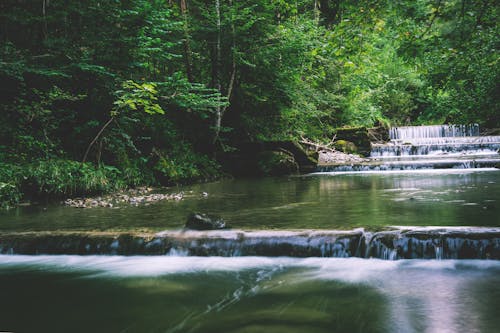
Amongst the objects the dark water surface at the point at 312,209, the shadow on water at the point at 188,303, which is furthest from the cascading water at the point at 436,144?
the shadow on water at the point at 188,303

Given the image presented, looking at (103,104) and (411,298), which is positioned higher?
(103,104)

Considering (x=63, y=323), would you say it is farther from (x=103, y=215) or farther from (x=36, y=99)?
(x=36, y=99)

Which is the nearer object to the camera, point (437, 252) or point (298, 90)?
point (437, 252)

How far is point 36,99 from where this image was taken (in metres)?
10.8

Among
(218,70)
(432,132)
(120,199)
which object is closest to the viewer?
(120,199)

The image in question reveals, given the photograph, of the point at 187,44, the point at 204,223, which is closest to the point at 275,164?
the point at 187,44

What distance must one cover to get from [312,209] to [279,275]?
2831 millimetres

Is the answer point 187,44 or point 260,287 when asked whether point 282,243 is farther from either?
point 187,44

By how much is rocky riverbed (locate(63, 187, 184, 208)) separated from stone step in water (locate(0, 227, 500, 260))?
117 inches

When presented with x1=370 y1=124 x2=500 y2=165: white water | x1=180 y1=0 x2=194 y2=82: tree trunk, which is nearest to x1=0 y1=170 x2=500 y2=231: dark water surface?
x1=370 y1=124 x2=500 y2=165: white water

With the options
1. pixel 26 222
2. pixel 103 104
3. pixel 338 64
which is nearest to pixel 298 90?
pixel 338 64

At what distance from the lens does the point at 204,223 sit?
229 inches

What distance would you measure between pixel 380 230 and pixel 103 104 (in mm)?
9106

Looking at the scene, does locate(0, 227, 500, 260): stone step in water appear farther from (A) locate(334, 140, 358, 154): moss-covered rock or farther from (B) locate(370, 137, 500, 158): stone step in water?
(A) locate(334, 140, 358, 154): moss-covered rock
